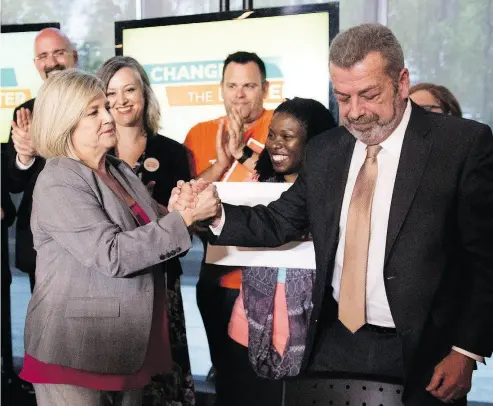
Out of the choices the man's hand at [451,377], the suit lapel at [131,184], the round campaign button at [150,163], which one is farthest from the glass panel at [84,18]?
the man's hand at [451,377]

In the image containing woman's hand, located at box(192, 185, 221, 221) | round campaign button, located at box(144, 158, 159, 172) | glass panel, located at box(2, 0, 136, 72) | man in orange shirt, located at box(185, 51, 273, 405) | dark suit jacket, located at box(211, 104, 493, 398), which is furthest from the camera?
glass panel, located at box(2, 0, 136, 72)

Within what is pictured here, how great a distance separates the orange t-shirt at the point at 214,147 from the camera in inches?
117

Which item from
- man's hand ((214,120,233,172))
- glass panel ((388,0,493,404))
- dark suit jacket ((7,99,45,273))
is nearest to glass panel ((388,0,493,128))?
glass panel ((388,0,493,404))

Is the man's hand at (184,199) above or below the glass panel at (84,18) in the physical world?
below

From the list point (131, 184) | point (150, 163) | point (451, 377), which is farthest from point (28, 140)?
point (451, 377)

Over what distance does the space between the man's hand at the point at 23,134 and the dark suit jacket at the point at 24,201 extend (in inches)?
1.4

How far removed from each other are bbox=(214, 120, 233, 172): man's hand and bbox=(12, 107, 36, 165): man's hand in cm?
96

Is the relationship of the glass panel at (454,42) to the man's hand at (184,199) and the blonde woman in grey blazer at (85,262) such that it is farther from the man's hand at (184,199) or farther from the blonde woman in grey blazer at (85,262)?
the blonde woman in grey blazer at (85,262)

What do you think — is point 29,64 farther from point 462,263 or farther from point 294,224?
point 462,263

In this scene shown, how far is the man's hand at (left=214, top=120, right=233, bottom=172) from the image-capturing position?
3.02 metres

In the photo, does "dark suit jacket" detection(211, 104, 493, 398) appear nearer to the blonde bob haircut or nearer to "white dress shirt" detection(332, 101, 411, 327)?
"white dress shirt" detection(332, 101, 411, 327)

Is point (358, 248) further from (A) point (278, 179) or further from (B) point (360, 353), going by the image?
(A) point (278, 179)

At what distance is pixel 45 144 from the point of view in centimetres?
225

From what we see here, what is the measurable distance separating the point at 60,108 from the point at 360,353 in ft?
4.14
